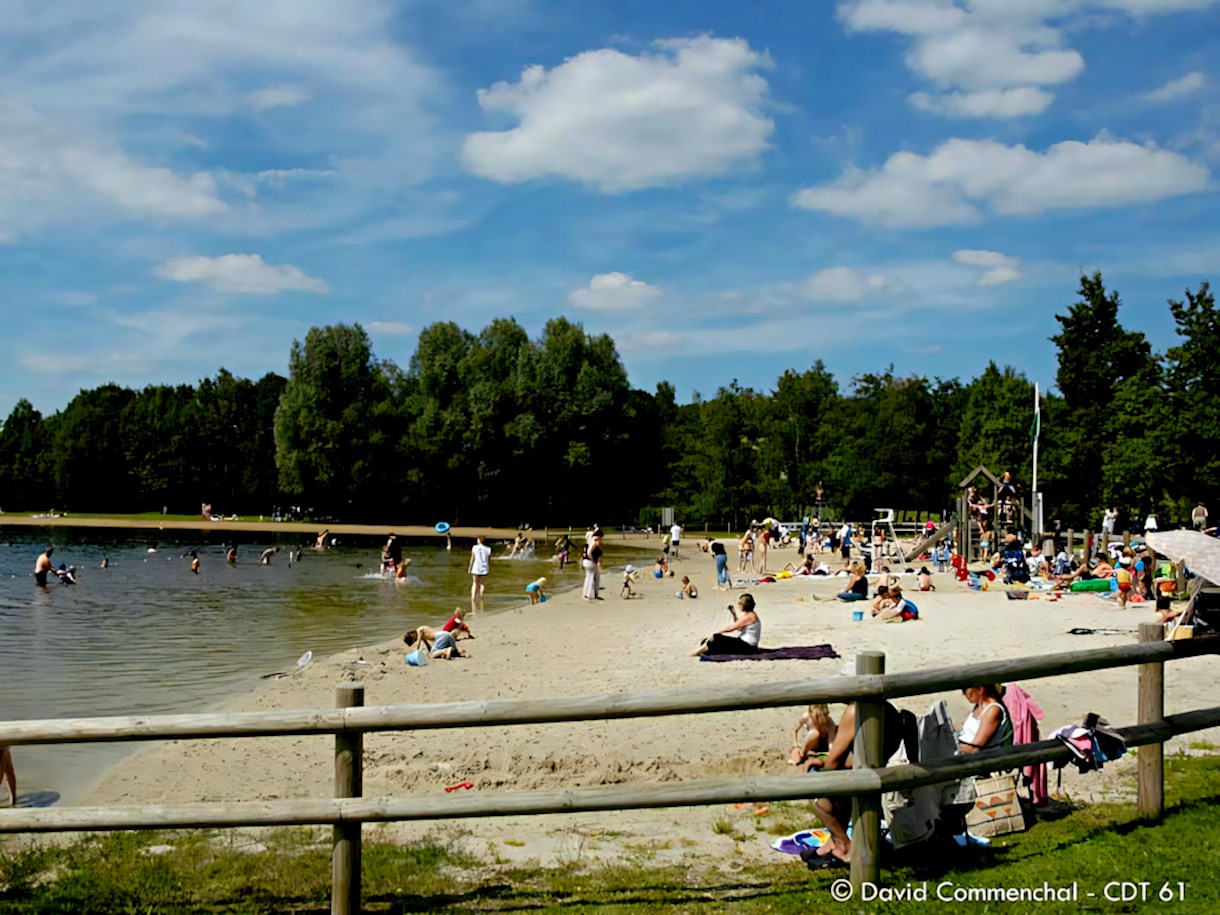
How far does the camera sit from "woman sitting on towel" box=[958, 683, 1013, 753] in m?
7.08

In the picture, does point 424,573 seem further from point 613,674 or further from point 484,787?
point 484,787

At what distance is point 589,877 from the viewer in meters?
6.08

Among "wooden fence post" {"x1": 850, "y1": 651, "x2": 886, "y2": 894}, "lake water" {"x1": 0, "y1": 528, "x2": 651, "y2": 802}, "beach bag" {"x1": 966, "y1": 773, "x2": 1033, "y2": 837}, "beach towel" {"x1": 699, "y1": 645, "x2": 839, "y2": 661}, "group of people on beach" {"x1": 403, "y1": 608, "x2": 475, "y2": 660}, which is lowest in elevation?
"lake water" {"x1": 0, "y1": 528, "x2": 651, "y2": 802}

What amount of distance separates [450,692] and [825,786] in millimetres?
10021

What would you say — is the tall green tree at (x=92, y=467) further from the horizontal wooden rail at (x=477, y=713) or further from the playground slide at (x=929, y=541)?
the horizontal wooden rail at (x=477, y=713)

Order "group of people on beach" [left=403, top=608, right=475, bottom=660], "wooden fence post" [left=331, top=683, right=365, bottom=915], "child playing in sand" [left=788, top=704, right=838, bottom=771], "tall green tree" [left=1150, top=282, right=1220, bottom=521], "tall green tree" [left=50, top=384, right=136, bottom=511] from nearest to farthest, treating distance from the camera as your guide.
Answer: "wooden fence post" [left=331, top=683, right=365, bottom=915] → "child playing in sand" [left=788, top=704, right=838, bottom=771] → "group of people on beach" [left=403, top=608, right=475, bottom=660] → "tall green tree" [left=1150, top=282, right=1220, bottom=521] → "tall green tree" [left=50, top=384, right=136, bottom=511]

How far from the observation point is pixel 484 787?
31.1ft

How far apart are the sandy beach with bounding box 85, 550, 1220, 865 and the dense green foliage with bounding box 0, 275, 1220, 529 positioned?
3225 centimetres

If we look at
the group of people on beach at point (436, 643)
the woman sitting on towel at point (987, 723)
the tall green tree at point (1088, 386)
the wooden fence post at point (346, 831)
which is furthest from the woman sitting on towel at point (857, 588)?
the tall green tree at point (1088, 386)

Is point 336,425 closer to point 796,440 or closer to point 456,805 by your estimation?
point 796,440

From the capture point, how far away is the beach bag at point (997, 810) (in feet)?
21.5

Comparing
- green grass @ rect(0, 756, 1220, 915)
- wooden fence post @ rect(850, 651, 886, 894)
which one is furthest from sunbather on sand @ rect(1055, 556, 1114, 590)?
wooden fence post @ rect(850, 651, 886, 894)

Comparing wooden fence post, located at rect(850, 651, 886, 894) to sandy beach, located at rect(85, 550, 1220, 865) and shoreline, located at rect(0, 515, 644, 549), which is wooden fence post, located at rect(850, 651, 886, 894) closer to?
sandy beach, located at rect(85, 550, 1220, 865)

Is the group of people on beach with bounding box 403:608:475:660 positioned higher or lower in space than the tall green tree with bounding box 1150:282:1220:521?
lower
